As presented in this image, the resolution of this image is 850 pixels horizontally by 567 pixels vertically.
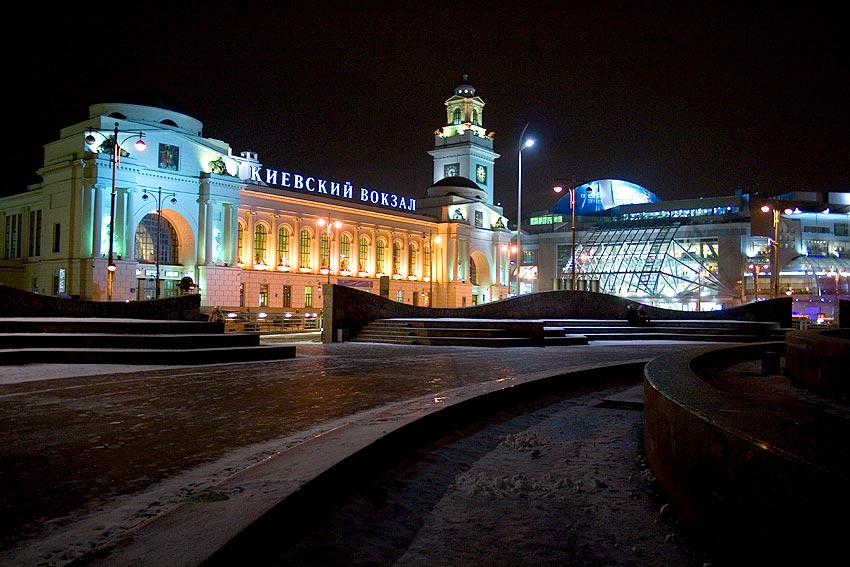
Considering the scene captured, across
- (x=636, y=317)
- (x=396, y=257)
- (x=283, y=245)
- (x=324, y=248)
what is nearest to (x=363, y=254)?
(x=396, y=257)

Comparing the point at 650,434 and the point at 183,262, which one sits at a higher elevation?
the point at 183,262

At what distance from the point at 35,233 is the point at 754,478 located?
62643 millimetres

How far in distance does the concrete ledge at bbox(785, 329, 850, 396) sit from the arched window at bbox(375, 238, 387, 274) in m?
65.2

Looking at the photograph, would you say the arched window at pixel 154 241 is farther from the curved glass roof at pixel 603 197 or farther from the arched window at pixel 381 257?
the curved glass roof at pixel 603 197

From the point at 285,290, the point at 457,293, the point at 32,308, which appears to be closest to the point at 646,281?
the point at 457,293

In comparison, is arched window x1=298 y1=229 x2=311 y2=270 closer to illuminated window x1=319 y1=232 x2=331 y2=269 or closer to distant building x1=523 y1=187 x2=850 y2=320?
illuminated window x1=319 y1=232 x2=331 y2=269

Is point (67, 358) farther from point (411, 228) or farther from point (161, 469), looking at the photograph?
point (411, 228)

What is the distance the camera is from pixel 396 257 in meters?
78.6

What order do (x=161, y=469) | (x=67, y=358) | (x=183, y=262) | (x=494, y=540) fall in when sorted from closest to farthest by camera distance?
(x=494, y=540) → (x=161, y=469) → (x=67, y=358) → (x=183, y=262)

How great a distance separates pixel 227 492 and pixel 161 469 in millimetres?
1417

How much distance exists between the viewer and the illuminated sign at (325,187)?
216 feet

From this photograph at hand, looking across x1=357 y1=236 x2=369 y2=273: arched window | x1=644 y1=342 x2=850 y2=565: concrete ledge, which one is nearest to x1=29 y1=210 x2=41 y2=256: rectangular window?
x1=357 y1=236 x2=369 y2=273: arched window

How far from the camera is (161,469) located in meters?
5.18

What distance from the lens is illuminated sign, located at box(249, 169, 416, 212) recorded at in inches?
2589
